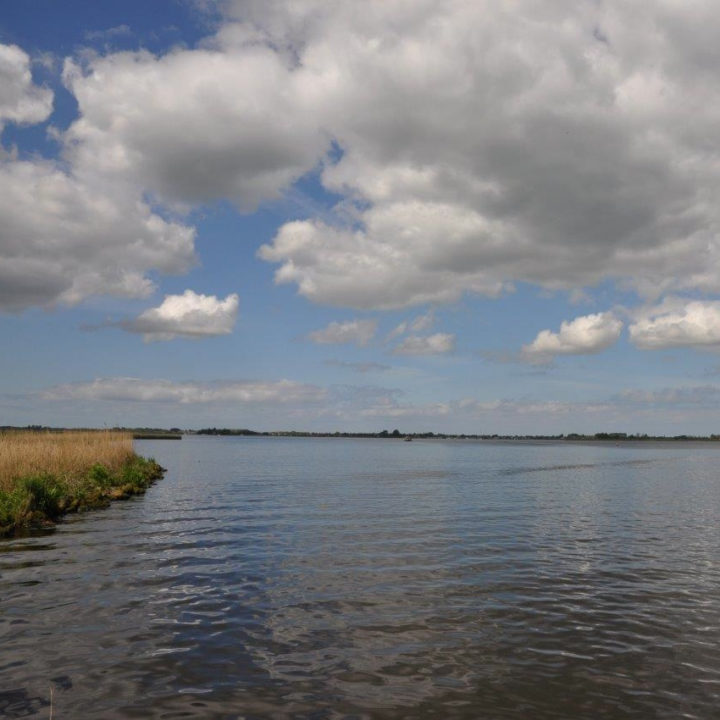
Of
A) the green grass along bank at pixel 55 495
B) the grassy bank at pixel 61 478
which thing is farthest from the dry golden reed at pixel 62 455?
the green grass along bank at pixel 55 495

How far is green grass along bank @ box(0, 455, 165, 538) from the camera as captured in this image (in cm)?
2370

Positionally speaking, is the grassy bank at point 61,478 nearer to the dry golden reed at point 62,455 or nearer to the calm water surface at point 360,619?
the dry golden reed at point 62,455

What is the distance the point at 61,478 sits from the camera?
104 ft

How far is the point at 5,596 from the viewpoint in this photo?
1420 cm

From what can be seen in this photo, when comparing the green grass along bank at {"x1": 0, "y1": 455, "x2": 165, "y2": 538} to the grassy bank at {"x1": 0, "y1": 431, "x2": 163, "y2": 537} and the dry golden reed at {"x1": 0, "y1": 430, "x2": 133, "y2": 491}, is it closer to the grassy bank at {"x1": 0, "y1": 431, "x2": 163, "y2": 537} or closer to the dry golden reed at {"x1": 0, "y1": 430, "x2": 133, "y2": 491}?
the grassy bank at {"x1": 0, "y1": 431, "x2": 163, "y2": 537}

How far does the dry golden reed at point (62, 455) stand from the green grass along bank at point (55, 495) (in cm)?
64

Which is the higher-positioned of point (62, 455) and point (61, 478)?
point (62, 455)

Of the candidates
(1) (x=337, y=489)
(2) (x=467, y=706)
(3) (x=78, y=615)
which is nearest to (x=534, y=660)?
(2) (x=467, y=706)

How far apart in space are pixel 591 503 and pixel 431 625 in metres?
26.9

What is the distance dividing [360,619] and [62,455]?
30.1 meters

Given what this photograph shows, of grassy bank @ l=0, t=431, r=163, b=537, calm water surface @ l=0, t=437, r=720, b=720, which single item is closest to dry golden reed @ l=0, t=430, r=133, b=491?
grassy bank @ l=0, t=431, r=163, b=537

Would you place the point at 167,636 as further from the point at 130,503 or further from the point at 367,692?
the point at 130,503

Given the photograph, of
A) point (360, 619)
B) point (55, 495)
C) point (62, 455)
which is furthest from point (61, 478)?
point (360, 619)

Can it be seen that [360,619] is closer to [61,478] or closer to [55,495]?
[55,495]
